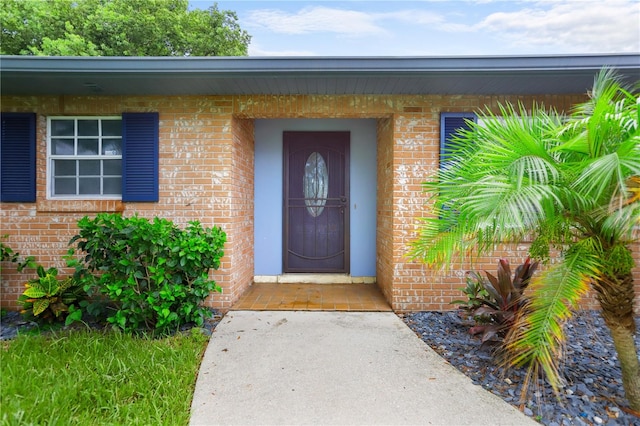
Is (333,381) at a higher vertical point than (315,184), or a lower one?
lower

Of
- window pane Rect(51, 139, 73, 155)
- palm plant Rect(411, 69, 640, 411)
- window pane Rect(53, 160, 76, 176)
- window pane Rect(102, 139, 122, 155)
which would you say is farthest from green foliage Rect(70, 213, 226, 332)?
palm plant Rect(411, 69, 640, 411)

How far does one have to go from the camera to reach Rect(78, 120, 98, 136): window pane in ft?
13.3

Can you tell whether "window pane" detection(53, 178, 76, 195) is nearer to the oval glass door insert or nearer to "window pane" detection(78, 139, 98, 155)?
"window pane" detection(78, 139, 98, 155)

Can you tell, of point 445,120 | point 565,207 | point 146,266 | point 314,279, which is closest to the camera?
point 565,207

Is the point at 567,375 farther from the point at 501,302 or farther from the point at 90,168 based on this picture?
the point at 90,168

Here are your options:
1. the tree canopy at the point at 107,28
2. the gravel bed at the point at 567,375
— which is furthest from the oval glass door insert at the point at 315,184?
the tree canopy at the point at 107,28

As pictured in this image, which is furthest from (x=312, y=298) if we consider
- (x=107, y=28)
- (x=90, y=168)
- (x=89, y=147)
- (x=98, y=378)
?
(x=107, y=28)

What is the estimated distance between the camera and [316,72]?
328 centimetres

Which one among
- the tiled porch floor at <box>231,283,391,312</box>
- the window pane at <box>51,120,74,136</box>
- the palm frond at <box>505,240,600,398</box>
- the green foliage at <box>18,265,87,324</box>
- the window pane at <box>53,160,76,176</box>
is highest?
the window pane at <box>51,120,74,136</box>

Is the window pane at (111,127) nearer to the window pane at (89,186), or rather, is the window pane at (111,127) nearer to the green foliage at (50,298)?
the window pane at (89,186)

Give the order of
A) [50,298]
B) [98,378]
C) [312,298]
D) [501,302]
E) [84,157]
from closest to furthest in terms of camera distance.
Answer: [98,378] < [501,302] < [50,298] < [84,157] < [312,298]

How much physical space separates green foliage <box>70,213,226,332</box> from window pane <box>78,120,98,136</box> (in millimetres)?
1473

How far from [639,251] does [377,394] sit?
12.6 ft

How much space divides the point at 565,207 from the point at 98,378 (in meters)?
3.31
